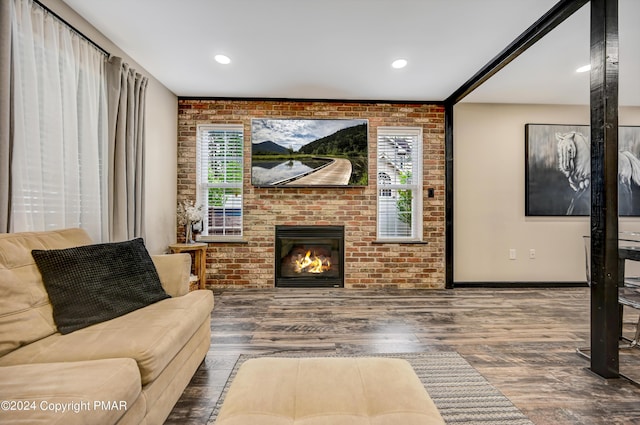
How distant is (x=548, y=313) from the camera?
3.05 meters

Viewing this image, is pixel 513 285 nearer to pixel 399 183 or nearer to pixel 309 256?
pixel 399 183

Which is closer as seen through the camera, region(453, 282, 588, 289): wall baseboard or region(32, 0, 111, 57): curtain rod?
region(32, 0, 111, 57): curtain rod

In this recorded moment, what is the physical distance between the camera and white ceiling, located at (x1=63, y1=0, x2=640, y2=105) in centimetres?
222

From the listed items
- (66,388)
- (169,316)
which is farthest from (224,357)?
(66,388)

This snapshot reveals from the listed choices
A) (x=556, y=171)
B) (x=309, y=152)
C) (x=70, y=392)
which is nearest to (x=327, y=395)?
(x=70, y=392)

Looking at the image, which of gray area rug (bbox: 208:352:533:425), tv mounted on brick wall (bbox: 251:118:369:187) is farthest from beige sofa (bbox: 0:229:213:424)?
tv mounted on brick wall (bbox: 251:118:369:187)

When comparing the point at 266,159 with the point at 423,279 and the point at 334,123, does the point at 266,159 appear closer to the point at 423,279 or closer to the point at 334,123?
the point at 334,123

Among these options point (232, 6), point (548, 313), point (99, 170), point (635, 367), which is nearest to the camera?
point (635, 367)

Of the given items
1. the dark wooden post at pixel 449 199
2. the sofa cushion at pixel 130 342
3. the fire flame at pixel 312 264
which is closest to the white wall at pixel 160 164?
the fire flame at pixel 312 264

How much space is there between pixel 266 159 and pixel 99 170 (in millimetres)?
1876

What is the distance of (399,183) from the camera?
4.15 meters

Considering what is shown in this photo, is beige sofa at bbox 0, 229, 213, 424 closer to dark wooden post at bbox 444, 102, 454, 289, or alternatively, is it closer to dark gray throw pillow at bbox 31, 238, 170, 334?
dark gray throw pillow at bbox 31, 238, 170, 334

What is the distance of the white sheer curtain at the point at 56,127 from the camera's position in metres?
1.82

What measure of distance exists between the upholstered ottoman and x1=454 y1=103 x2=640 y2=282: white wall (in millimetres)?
3357
